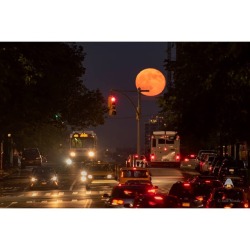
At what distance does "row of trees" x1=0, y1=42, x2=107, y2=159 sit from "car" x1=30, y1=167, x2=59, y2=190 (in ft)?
11.9

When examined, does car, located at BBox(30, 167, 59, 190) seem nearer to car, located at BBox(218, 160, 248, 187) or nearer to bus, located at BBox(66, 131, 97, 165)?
car, located at BBox(218, 160, 248, 187)

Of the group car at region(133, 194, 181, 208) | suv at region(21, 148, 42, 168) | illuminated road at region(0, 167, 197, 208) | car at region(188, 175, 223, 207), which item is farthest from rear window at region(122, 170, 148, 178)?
suv at region(21, 148, 42, 168)

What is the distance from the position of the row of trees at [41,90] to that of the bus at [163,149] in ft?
24.4

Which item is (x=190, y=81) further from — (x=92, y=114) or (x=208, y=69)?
(x=92, y=114)

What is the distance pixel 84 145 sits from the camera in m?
89.8

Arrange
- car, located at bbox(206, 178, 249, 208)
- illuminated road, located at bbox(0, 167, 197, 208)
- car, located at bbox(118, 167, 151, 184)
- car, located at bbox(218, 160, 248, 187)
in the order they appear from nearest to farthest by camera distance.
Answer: car, located at bbox(206, 178, 249, 208), illuminated road, located at bbox(0, 167, 197, 208), car, located at bbox(118, 167, 151, 184), car, located at bbox(218, 160, 248, 187)

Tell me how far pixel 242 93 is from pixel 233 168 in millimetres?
23096

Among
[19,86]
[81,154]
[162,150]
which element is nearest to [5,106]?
[19,86]

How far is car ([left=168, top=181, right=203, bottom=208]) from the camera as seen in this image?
31553mm

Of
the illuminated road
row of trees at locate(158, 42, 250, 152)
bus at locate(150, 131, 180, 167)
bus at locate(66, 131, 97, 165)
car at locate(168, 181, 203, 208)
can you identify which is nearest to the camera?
row of trees at locate(158, 42, 250, 152)

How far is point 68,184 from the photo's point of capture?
6122 centimetres

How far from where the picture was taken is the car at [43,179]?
5669 centimetres
